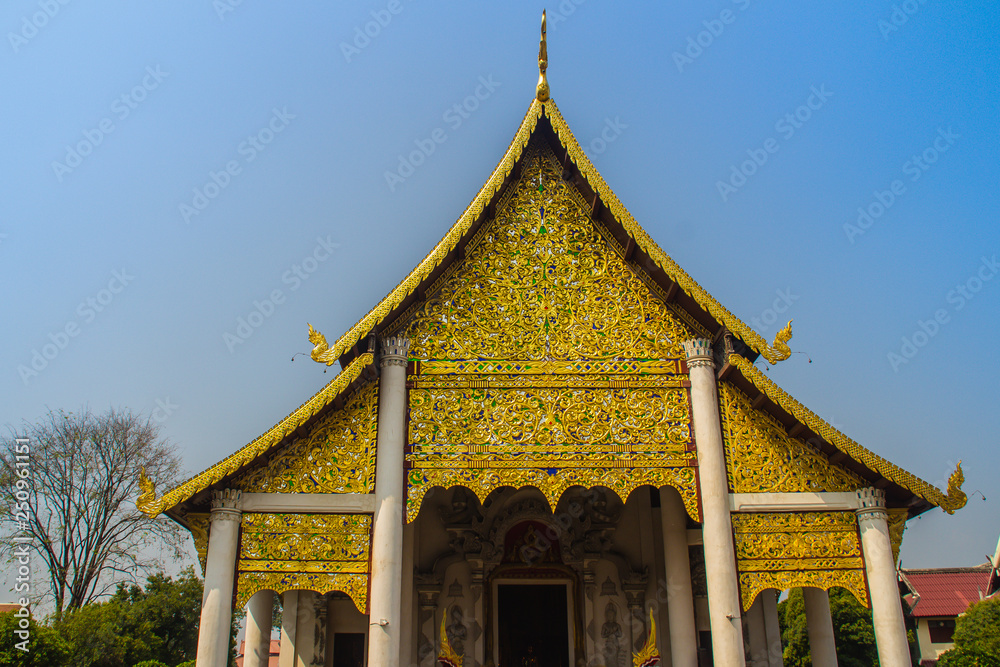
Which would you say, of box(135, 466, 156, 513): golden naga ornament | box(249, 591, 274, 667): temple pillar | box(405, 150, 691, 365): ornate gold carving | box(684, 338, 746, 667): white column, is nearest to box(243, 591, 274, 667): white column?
box(249, 591, 274, 667): temple pillar

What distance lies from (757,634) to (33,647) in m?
10.6

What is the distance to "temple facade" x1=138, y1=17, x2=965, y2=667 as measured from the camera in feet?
23.9

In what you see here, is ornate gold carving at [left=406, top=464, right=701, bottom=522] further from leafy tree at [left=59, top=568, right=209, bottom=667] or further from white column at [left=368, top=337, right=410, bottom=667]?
leafy tree at [left=59, top=568, right=209, bottom=667]

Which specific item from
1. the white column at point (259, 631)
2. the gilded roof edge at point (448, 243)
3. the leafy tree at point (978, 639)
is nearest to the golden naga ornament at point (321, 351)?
the gilded roof edge at point (448, 243)

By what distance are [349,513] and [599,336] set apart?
3.35 meters

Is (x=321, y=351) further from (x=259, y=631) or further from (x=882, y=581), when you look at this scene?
(x=882, y=581)

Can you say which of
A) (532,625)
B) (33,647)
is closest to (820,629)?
(532,625)

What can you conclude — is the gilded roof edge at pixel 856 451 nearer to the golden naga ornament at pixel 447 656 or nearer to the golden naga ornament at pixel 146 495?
the golden naga ornament at pixel 447 656

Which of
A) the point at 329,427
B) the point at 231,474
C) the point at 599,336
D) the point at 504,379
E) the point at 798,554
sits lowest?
the point at 798,554

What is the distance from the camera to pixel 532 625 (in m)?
10.4

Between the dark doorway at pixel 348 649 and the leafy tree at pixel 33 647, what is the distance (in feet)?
14.3

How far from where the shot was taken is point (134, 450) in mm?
18984

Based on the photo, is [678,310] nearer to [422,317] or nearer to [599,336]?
[599,336]

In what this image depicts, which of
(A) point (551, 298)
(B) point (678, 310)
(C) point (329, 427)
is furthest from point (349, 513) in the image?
(B) point (678, 310)
